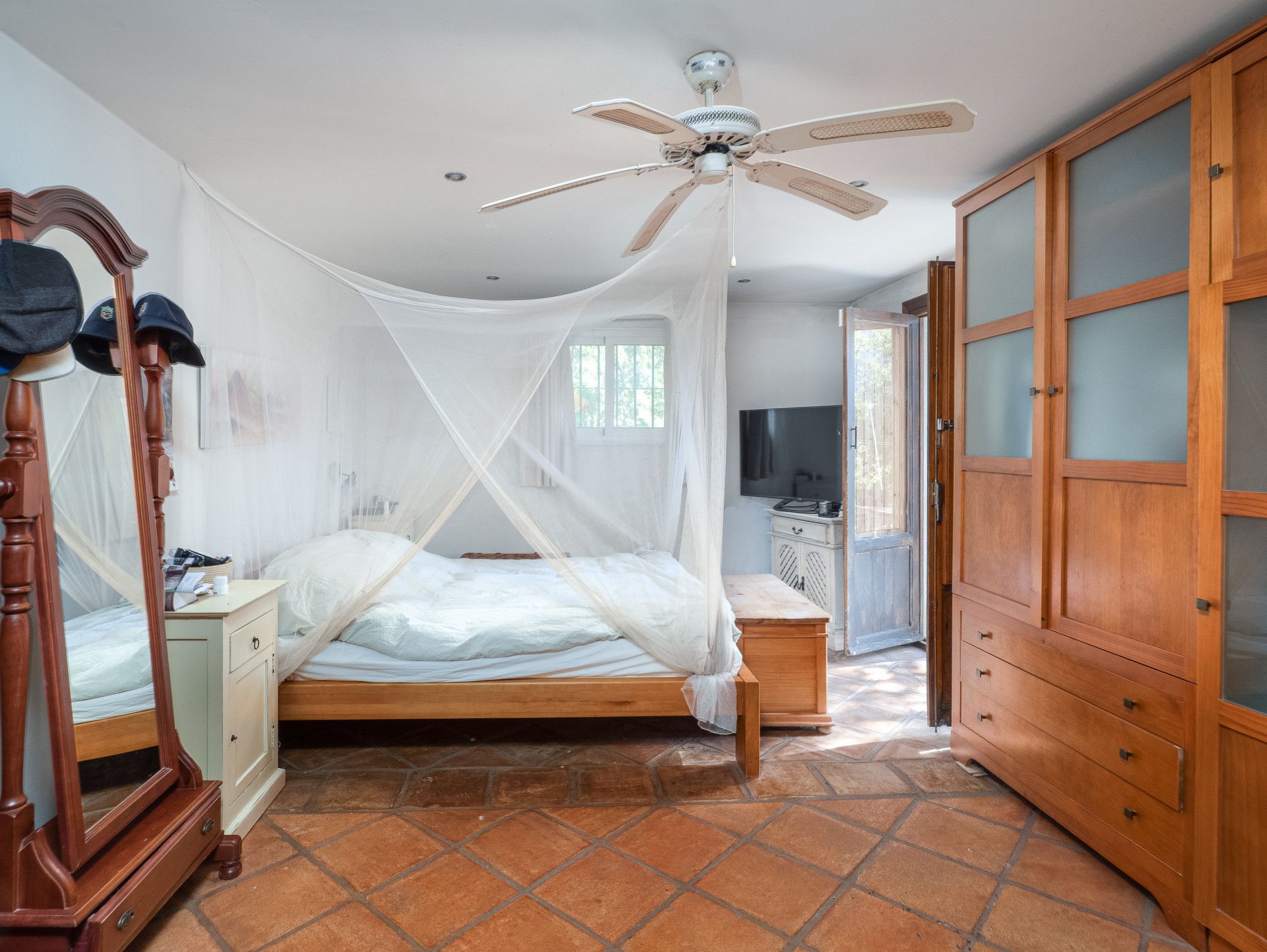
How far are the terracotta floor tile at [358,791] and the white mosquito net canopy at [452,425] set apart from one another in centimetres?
55

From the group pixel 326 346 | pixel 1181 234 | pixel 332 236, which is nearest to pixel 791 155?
pixel 1181 234

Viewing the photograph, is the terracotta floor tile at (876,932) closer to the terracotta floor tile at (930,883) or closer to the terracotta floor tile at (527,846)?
the terracotta floor tile at (930,883)

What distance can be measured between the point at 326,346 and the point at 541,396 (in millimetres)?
845

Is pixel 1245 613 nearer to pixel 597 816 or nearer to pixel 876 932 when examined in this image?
pixel 876 932

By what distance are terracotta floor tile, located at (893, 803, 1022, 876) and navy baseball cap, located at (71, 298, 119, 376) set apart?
2853 mm

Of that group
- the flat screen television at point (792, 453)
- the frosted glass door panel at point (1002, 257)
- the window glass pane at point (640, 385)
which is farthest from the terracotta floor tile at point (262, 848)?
the flat screen television at point (792, 453)

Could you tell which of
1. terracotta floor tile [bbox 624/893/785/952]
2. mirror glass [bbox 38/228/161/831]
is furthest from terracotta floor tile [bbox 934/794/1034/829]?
mirror glass [bbox 38/228/161/831]

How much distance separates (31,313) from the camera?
4.97ft

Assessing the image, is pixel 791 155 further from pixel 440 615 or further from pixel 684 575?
pixel 440 615

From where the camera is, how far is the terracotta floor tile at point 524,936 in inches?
70.7

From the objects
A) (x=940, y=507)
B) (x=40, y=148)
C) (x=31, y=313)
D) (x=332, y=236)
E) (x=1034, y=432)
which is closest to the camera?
(x=31, y=313)

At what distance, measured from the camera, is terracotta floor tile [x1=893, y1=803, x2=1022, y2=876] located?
7.14ft

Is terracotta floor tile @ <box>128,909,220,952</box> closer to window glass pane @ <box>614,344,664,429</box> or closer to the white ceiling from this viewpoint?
window glass pane @ <box>614,344,664,429</box>

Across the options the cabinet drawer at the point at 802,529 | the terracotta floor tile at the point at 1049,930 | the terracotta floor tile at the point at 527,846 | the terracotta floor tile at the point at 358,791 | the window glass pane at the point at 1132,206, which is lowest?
the terracotta floor tile at the point at 1049,930
